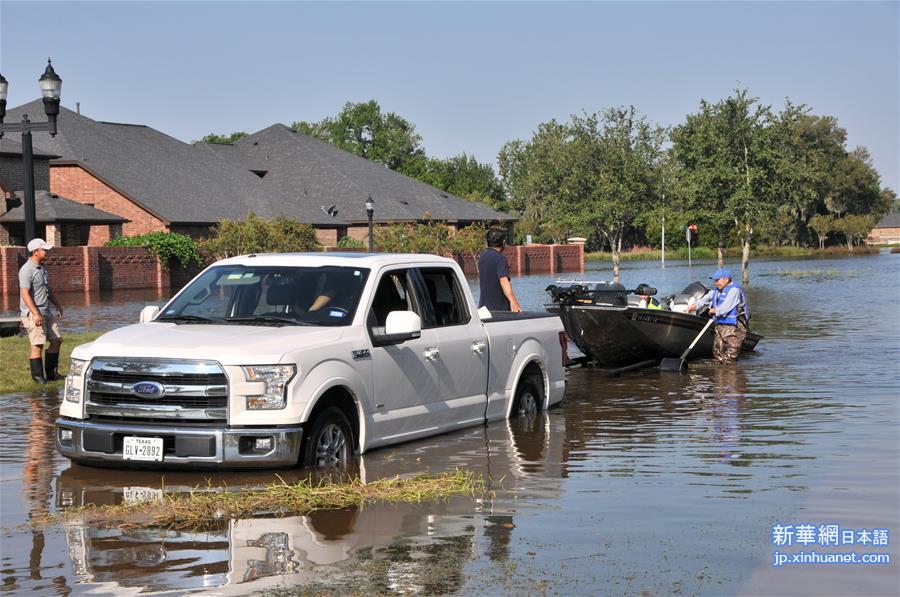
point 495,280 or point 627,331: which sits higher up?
point 495,280

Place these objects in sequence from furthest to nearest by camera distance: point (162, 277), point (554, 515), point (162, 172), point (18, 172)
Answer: point (162, 172) < point (18, 172) < point (162, 277) < point (554, 515)

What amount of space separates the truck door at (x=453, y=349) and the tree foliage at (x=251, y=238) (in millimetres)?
54609

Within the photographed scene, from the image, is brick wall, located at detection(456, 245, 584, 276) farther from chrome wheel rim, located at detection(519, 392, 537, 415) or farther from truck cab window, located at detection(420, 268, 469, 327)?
truck cab window, located at detection(420, 268, 469, 327)

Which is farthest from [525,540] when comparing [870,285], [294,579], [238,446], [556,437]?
[870,285]

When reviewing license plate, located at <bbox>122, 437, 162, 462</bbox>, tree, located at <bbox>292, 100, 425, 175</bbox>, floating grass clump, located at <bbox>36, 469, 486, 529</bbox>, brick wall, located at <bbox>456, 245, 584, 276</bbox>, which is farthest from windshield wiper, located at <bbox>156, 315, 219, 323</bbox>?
tree, located at <bbox>292, 100, 425, 175</bbox>

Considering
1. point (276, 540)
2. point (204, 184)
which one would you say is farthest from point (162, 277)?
point (276, 540)

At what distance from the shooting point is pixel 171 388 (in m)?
9.74

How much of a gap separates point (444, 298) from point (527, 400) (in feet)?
6.57

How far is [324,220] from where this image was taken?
3346 inches

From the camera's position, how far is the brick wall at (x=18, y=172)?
65812 millimetres

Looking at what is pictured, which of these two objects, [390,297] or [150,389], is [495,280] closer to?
[390,297]

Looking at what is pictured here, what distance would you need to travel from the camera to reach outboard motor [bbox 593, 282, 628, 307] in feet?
69.1

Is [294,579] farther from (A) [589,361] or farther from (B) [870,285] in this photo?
(B) [870,285]

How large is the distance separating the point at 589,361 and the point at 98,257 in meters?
44.5
